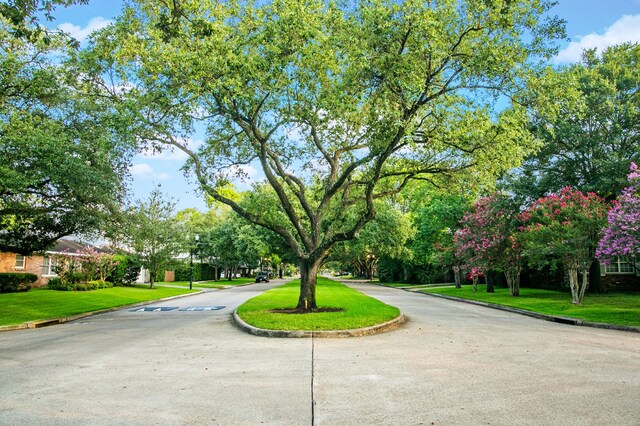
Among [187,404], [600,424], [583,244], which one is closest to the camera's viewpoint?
[600,424]

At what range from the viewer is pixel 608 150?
24656 millimetres

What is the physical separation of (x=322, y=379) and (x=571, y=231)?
1416cm

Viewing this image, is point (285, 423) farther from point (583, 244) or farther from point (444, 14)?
point (583, 244)

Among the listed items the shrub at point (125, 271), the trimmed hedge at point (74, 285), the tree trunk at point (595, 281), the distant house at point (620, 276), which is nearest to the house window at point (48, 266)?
A: the shrub at point (125, 271)

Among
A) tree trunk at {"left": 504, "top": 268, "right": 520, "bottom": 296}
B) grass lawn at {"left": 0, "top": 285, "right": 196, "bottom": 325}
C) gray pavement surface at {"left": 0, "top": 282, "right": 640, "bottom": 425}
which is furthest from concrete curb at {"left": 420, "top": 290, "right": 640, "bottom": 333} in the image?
grass lawn at {"left": 0, "top": 285, "right": 196, "bottom": 325}

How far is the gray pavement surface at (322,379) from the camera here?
4891mm

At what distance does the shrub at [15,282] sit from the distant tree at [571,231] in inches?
1089

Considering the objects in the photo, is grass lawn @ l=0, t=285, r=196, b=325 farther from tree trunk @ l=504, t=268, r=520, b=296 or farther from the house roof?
tree trunk @ l=504, t=268, r=520, b=296

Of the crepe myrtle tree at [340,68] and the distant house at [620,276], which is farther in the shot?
the distant house at [620,276]

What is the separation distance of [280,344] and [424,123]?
7990 mm

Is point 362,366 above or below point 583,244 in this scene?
below

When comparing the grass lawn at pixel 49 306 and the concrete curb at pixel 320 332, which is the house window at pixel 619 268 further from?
the grass lawn at pixel 49 306

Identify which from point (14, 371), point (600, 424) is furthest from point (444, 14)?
point (14, 371)

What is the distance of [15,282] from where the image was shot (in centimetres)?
2684
